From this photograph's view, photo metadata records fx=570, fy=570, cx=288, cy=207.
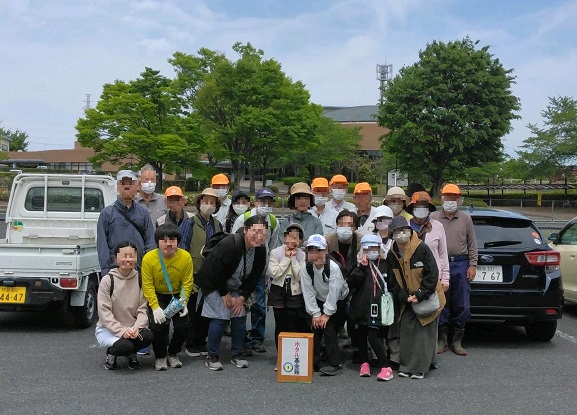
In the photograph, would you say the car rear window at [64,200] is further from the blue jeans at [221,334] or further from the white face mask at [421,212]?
the white face mask at [421,212]

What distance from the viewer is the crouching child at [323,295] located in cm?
523

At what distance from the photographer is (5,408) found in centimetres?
422

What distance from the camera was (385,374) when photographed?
5086 millimetres

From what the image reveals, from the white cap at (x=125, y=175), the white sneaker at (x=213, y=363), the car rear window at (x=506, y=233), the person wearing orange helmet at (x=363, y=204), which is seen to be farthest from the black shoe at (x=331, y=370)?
the white cap at (x=125, y=175)

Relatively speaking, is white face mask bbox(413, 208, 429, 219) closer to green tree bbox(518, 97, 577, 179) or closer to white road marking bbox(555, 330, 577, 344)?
white road marking bbox(555, 330, 577, 344)

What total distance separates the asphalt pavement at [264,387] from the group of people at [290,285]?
0.20m

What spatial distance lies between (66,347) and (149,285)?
1.49 meters

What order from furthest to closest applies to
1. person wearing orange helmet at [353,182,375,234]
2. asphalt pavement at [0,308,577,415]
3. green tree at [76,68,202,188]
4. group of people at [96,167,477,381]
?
1. green tree at [76,68,202,188]
2. person wearing orange helmet at [353,182,375,234]
3. group of people at [96,167,477,381]
4. asphalt pavement at [0,308,577,415]

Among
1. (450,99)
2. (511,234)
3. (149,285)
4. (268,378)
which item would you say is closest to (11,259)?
(149,285)

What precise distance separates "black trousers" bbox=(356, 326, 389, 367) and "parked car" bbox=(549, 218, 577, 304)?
4.05 meters

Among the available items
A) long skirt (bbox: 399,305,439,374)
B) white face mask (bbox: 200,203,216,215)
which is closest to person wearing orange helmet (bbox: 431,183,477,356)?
long skirt (bbox: 399,305,439,374)

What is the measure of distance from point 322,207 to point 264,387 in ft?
7.76

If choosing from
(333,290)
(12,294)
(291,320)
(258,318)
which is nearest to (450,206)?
(333,290)

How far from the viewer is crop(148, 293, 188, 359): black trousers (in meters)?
5.32
